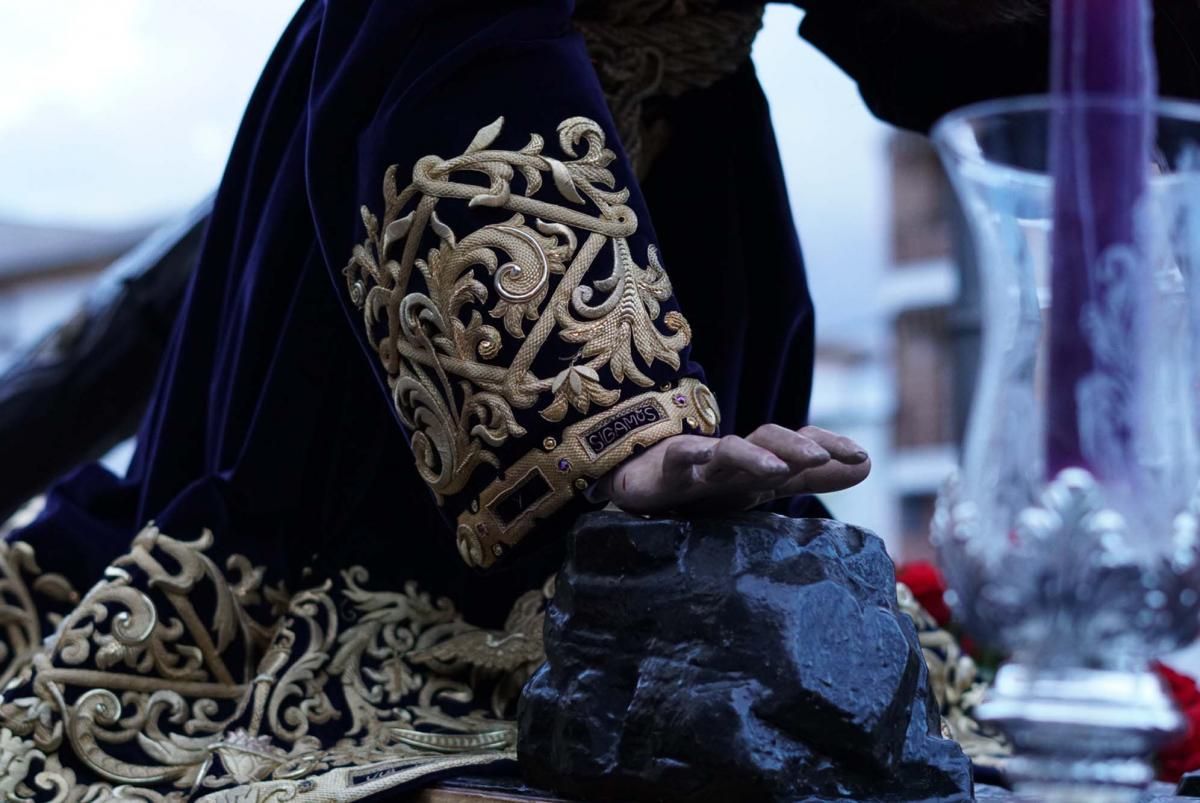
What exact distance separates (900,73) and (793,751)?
883 millimetres

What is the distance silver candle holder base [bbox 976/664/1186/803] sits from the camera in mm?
673

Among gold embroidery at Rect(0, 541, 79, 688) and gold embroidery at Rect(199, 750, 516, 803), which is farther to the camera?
gold embroidery at Rect(0, 541, 79, 688)

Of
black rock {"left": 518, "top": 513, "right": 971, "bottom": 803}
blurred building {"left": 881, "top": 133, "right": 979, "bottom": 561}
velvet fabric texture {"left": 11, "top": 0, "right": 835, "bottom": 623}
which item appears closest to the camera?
black rock {"left": 518, "top": 513, "right": 971, "bottom": 803}

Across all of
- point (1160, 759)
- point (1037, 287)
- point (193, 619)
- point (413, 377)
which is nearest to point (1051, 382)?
point (1037, 287)

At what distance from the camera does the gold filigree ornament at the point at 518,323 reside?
3.86ft

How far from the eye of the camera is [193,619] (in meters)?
1.44

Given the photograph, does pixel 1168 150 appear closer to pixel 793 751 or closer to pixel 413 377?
pixel 793 751

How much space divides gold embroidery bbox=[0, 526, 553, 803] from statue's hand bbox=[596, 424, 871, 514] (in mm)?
285

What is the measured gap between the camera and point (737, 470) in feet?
3.43

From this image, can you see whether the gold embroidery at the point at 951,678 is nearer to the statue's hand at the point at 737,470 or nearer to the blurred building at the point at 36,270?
the statue's hand at the point at 737,470

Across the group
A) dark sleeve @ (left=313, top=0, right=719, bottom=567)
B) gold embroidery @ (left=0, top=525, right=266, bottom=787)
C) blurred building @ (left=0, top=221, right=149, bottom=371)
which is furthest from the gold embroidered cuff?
blurred building @ (left=0, top=221, right=149, bottom=371)

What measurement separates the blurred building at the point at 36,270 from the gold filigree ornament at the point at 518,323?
15.6 meters

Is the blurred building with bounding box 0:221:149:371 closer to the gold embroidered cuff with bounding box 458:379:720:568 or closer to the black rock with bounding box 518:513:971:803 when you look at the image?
the gold embroidered cuff with bounding box 458:379:720:568

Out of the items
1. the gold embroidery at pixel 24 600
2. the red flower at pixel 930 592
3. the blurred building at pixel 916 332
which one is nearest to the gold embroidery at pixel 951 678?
the red flower at pixel 930 592
